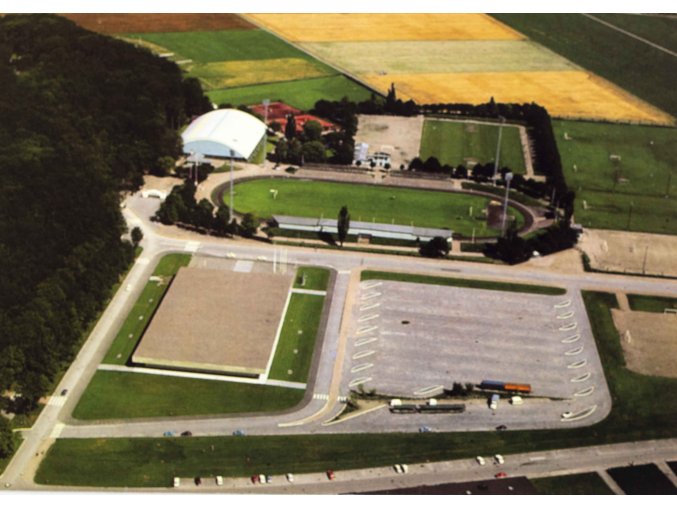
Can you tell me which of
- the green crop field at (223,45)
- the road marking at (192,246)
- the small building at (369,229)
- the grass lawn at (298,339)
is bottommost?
the grass lawn at (298,339)

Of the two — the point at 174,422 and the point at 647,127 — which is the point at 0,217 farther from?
the point at 647,127

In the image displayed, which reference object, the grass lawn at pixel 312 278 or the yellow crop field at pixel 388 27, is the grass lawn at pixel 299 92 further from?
the grass lawn at pixel 312 278

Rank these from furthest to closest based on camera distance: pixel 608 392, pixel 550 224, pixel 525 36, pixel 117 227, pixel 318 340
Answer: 1. pixel 525 36
2. pixel 550 224
3. pixel 117 227
4. pixel 318 340
5. pixel 608 392

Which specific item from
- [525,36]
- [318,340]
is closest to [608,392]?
[318,340]

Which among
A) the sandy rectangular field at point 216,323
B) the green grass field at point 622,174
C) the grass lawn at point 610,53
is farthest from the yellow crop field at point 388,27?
the sandy rectangular field at point 216,323

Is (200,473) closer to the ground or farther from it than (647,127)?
closer to the ground

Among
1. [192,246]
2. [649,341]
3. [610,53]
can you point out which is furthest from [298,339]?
[610,53]

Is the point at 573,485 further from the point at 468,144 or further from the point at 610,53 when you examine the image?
the point at 610,53

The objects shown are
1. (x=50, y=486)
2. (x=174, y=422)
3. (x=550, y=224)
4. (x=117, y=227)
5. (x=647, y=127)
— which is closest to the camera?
(x=50, y=486)
